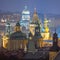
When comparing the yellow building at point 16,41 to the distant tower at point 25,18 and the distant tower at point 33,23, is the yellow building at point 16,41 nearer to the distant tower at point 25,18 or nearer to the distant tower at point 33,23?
the distant tower at point 25,18

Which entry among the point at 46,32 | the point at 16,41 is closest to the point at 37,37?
the point at 46,32

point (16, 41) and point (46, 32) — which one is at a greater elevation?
point (46, 32)

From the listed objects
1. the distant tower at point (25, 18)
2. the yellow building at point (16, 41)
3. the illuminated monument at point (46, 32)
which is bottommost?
the yellow building at point (16, 41)

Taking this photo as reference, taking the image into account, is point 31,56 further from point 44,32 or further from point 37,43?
point 44,32

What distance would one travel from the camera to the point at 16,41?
8.87m

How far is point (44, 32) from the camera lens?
9312 millimetres

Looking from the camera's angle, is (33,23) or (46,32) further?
(33,23)

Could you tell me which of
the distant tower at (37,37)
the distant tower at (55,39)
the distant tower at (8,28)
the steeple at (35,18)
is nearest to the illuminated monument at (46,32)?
the distant tower at (37,37)

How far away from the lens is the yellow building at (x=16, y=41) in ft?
28.3

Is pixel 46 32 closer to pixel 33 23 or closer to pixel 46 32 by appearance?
pixel 46 32

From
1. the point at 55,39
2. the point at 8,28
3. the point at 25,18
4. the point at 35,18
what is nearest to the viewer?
the point at 55,39

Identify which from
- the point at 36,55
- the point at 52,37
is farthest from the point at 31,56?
the point at 52,37

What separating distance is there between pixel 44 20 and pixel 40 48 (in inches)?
27.5

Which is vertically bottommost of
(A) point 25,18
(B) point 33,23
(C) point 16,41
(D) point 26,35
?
(C) point 16,41
